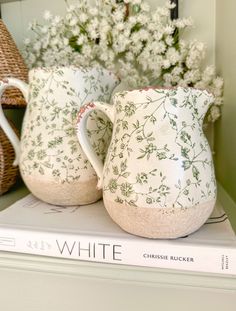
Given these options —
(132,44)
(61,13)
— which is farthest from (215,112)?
(61,13)

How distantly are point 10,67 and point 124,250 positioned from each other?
0.40 meters

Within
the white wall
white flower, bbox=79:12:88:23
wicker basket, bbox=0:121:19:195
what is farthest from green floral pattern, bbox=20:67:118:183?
the white wall

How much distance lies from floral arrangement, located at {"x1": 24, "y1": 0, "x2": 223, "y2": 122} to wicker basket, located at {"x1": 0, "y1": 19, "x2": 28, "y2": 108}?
11 cm

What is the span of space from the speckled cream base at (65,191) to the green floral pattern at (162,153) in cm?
9

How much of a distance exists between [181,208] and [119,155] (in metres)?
0.10

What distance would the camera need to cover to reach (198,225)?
362 mm

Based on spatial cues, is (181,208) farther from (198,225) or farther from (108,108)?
(108,108)

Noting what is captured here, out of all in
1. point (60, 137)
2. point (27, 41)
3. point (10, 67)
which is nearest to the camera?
point (60, 137)

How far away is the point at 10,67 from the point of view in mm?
555

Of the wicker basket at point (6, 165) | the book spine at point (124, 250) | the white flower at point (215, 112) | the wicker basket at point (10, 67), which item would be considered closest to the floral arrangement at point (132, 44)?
the white flower at point (215, 112)

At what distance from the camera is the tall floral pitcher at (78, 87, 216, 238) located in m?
0.34

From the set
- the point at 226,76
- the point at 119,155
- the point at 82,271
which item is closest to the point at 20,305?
the point at 82,271

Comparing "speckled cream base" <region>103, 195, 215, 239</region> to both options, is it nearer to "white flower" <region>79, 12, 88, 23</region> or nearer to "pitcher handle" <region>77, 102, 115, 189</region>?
"pitcher handle" <region>77, 102, 115, 189</region>

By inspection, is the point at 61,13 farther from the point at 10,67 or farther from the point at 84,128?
the point at 84,128
